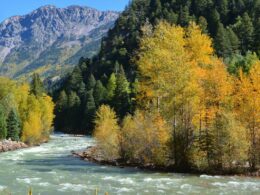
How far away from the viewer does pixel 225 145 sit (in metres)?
35.3

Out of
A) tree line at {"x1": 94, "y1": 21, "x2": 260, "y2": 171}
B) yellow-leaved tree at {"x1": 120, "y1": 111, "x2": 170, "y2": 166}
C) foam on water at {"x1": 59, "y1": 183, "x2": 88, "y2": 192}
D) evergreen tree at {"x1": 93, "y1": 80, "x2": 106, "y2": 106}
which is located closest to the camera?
foam on water at {"x1": 59, "y1": 183, "x2": 88, "y2": 192}

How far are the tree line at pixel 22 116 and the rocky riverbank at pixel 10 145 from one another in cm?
258

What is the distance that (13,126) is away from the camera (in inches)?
2926

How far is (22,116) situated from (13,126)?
9.18 meters

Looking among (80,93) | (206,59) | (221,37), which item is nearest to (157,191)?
(206,59)

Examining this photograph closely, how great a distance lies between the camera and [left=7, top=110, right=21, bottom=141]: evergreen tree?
73750mm

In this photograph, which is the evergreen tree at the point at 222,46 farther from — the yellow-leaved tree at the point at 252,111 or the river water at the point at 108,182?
the river water at the point at 108,182

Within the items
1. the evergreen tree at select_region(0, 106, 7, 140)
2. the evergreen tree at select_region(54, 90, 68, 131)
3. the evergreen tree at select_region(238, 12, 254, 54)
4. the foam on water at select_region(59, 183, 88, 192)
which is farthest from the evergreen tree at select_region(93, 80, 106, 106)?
the foam on water at select_region(59, 183, 88, 192)

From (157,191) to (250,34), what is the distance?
253ft

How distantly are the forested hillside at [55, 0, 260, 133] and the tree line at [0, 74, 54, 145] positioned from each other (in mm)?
20758

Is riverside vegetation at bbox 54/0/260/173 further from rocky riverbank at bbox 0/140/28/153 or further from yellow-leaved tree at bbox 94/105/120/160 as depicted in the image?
rocky riverbank at bbox 0/140/28/153

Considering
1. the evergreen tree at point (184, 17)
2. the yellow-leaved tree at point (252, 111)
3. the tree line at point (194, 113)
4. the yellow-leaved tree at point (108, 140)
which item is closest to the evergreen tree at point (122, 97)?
the evergreen tree at point (184, 17)

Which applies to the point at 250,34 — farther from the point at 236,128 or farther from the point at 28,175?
the point at 28,175

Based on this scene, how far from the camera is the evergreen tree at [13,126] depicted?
73.8 meters
